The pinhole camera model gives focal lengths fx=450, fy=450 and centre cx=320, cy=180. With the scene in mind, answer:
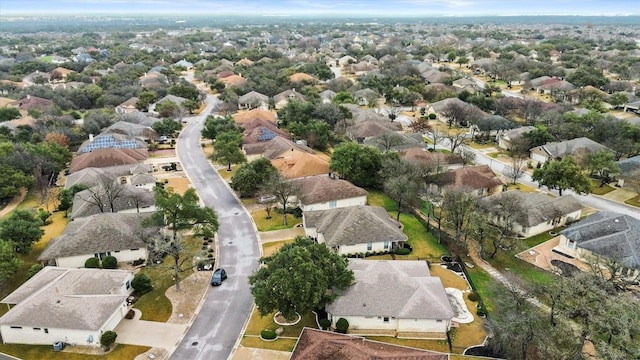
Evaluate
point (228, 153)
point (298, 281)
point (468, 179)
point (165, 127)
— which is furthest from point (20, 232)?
point (468, 179)

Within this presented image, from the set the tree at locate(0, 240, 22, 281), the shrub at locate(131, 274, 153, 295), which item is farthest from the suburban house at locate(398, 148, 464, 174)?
the tree at locate(0, 240, 22, 281)

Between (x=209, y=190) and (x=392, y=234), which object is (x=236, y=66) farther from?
(x=392, y=234)

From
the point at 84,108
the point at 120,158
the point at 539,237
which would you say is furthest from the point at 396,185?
the point at 84,108

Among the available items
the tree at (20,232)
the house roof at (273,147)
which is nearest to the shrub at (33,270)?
the tree at (20,232)

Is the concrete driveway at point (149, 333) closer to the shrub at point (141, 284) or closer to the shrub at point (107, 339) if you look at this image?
the shrub at point (107, 339)

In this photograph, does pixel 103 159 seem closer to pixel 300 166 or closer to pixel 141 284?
pixel 300 166
